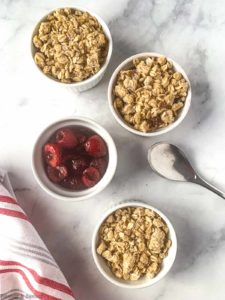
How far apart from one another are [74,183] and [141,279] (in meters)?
0.20

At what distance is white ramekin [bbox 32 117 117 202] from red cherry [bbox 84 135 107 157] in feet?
0.04

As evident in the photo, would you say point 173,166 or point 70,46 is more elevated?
point 70,46

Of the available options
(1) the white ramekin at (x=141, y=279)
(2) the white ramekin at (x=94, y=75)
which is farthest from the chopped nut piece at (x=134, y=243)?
(2) the white ramekin at (x=94, y=75)

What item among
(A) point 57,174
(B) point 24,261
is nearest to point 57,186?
(A) point 57,174

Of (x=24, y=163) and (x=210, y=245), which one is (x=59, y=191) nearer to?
(x=24, y=163)

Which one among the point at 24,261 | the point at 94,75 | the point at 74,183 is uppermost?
the point at 94,75

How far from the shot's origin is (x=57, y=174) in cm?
109

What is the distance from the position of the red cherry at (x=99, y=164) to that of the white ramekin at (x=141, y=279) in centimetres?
7

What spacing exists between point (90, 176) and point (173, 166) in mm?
157

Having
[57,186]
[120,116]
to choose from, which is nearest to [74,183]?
[57,186]

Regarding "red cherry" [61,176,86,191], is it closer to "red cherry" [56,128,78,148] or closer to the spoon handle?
"red cherry" [56,128,78,148]

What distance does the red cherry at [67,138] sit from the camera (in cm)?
108

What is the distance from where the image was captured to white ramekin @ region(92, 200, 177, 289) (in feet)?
3.55

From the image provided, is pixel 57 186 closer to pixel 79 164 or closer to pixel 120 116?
pixel 79 164
